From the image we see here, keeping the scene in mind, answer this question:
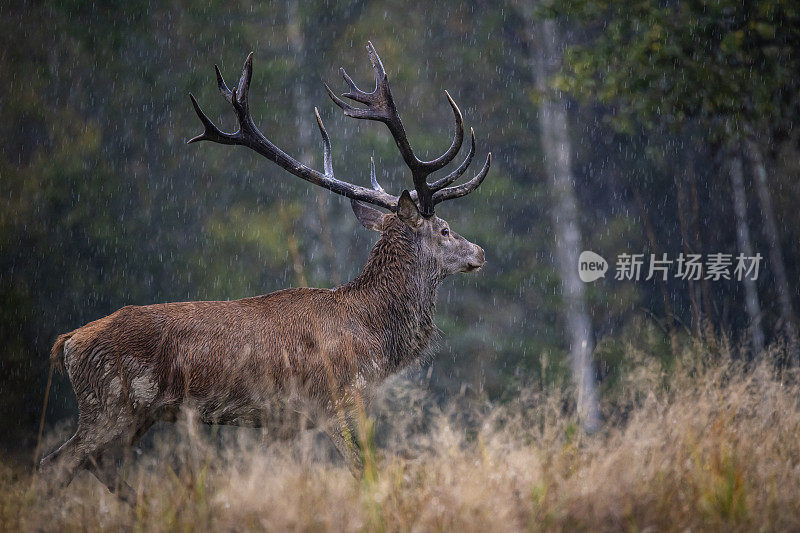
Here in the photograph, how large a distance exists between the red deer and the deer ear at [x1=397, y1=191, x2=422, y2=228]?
0.02 metres

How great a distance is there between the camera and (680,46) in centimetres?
698

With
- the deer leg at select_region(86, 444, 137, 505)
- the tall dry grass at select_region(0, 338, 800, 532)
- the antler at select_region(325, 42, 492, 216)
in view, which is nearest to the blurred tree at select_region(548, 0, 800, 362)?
the antler at select_region(325, 42, 492, 216)

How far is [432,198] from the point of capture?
5660 mm

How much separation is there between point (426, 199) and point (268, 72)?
25.4 feet

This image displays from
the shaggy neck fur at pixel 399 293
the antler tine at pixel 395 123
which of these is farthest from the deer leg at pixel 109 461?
the antler tine at pixel 395 123

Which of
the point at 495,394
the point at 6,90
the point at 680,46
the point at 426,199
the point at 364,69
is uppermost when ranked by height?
the point at 364,69

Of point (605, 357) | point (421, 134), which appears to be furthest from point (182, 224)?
point (605, 357)

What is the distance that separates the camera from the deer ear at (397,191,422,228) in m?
5.39

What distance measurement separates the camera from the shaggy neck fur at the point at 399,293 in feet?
17.2

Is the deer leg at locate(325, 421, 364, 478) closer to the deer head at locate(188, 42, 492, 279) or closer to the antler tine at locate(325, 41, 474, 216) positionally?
the deer head at locate(188, 42, 492, 279)

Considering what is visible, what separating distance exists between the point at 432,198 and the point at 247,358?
6.11 ft

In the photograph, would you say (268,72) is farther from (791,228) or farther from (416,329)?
(791,228)

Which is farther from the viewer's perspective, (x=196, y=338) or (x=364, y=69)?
(x=364, y=69)

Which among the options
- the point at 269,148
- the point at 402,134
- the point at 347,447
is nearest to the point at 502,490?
the point at 347,447
